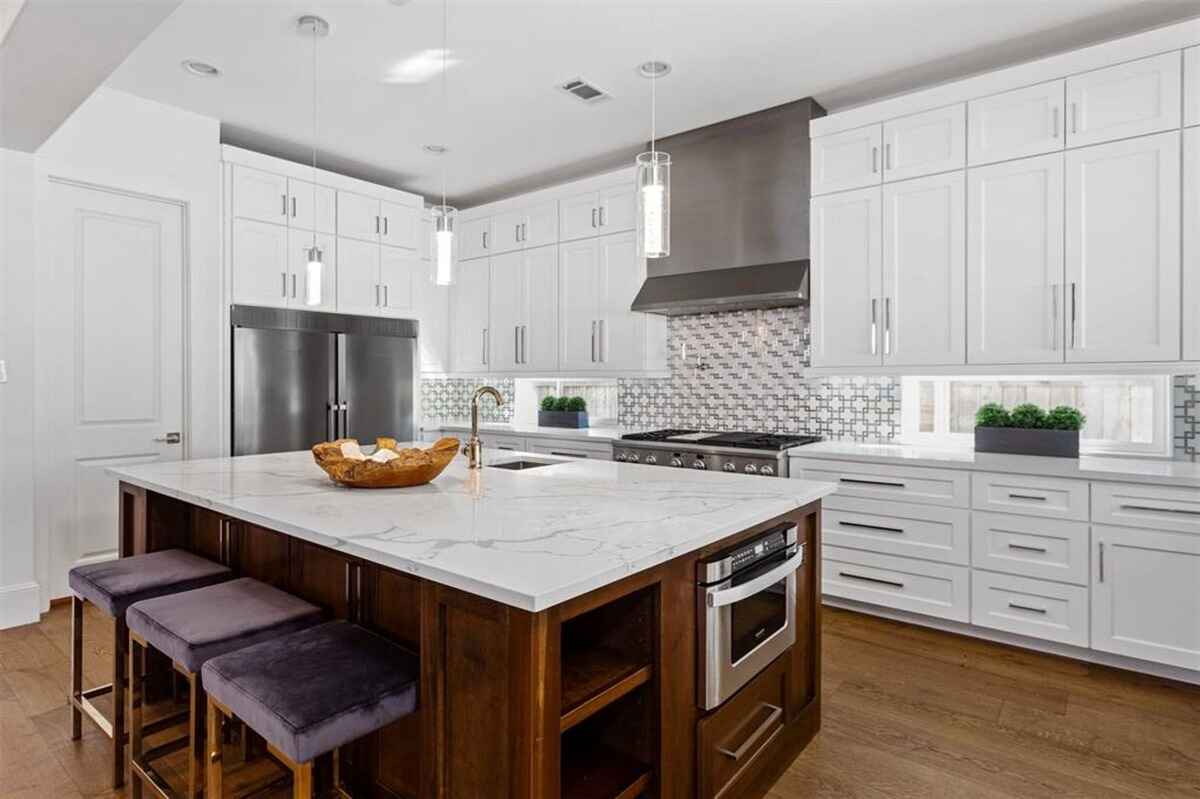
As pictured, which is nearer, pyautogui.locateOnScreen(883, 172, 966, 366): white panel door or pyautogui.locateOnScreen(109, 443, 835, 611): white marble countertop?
pyautogui.locateOnScreen(109, 443, 835, 611): white marble countertop

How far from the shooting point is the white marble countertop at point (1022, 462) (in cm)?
267

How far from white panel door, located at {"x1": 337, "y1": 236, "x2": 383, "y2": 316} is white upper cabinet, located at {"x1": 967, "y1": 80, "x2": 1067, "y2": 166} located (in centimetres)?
385

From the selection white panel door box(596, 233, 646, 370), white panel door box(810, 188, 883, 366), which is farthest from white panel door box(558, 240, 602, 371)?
white panel door box(810, 188, 883, 366)

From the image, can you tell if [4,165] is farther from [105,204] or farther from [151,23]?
[151,23]

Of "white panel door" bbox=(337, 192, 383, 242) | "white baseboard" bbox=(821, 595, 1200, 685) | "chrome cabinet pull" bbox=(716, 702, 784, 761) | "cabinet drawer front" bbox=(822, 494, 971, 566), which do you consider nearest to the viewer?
"chrome cabinet pull" bbox=(716, 702, 784, 761)

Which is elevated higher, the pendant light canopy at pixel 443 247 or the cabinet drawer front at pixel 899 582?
the pendant light canopy at pixel 443 247

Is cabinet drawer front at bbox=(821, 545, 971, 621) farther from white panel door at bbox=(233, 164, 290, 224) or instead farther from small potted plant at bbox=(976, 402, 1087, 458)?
white panel door at bbox=(233, 164, 290, 224)

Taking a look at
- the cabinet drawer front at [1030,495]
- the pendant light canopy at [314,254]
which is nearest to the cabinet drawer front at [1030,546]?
the cabinet drawer front at [1030,495]

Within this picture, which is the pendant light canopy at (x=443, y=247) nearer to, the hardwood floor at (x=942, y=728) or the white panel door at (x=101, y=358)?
the hardwood floor at (x=942, y=728)

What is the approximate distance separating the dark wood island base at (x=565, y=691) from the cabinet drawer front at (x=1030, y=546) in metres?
→ 1.31

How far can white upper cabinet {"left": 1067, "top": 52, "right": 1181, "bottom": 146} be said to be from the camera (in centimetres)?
275

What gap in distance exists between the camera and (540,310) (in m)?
5.03

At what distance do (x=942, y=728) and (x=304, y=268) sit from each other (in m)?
4.32

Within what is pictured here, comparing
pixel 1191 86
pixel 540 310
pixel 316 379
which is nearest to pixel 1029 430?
pixel 1191 86
